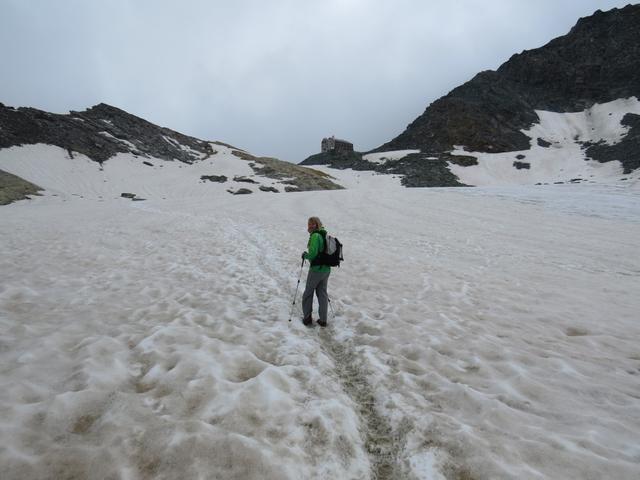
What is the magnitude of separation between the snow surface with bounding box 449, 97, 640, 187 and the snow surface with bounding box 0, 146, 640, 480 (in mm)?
57670

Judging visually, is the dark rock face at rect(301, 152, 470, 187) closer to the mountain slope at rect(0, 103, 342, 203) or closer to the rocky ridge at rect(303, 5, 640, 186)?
the rocky ridge at rect(303, 5, 640, 186)

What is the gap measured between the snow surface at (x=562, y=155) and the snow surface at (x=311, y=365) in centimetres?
5767

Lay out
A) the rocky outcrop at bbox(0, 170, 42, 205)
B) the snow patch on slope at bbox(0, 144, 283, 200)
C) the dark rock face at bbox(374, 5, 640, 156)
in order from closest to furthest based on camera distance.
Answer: the rocky outcrop at bbox(0, 170, 42, 205), the snow patch on slope at bbox(0, 144, 283, 200), the dark rock face at bbox(374, 5, 640, 156)

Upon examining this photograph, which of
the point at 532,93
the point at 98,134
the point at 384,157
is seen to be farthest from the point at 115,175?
the point at 532,93

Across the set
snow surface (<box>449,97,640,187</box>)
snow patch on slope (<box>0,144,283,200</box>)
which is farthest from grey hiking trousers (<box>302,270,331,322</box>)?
snow surface (<box>449,97,640,187</box>)

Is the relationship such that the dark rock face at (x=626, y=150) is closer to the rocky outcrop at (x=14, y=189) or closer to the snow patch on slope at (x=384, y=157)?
the snow patch on slope at (x=384, y=157)

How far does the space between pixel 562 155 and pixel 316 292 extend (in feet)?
281

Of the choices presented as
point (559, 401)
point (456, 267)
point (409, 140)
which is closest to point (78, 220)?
point (456, 267)

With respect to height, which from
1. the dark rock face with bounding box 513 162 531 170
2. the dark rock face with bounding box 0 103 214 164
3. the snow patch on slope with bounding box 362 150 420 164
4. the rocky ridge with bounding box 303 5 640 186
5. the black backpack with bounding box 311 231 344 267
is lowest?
the black backpack with bounding box 311 231 344 267

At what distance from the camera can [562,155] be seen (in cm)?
7225

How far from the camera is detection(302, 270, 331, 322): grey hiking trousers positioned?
7613mm

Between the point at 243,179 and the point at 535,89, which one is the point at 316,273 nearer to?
the point at 243,179

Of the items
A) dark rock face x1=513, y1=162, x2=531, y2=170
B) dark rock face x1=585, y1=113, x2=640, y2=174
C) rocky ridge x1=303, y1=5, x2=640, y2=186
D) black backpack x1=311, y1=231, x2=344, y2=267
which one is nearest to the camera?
black backpack x1=311, y1=231, x2=344, y2=267

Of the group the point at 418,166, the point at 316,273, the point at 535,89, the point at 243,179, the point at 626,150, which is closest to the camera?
the point at 316,273
